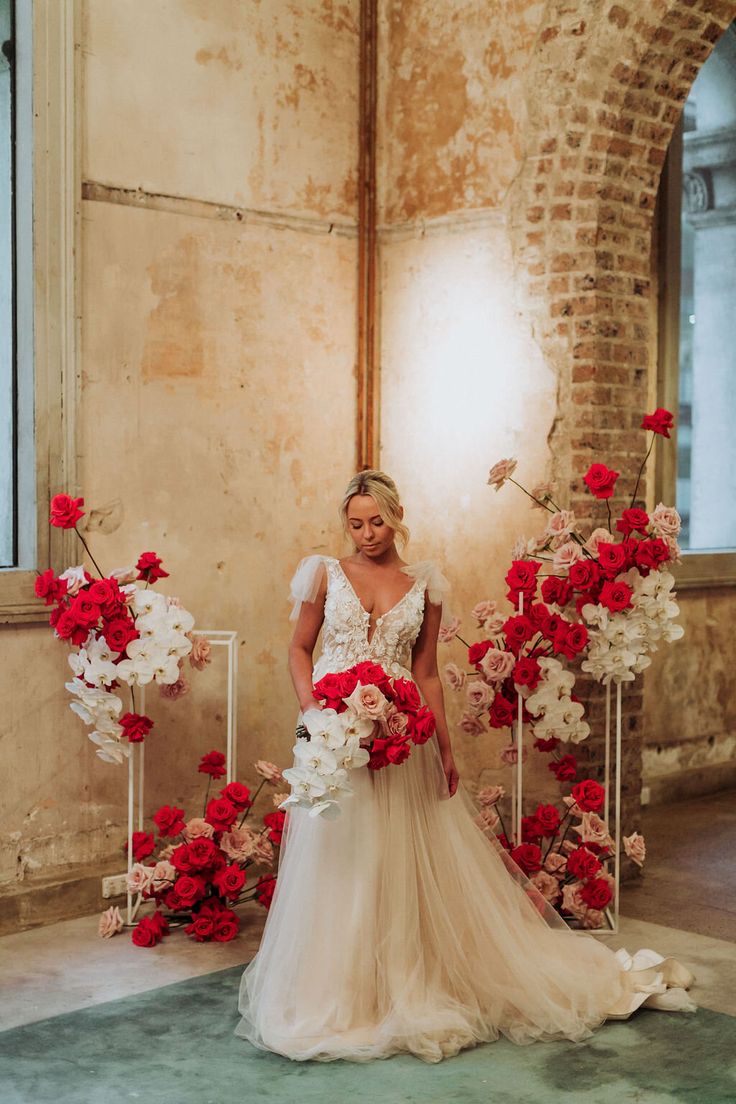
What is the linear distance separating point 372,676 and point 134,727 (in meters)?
1.29

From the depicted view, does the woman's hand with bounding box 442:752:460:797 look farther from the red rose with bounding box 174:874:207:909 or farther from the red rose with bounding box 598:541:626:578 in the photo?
the red rose with bounding box 174:874:207:909

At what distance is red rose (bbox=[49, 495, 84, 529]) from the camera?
191 inches

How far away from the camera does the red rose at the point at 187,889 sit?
16.5 feet

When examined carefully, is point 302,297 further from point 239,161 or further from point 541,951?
point 541,951

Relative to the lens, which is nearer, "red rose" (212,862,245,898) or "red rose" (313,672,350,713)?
"red rose" (313,672,350,713)

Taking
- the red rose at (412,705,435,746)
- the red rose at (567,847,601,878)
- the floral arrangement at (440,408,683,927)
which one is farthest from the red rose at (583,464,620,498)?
the red rose at (567,847,601,878)

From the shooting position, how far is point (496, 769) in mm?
5977

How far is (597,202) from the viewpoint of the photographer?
5547mm

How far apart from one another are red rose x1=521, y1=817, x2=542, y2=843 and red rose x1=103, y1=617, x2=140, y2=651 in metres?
1.63

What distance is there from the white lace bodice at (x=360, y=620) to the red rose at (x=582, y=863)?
1.06 m

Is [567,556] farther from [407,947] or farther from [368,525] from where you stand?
[407,947]

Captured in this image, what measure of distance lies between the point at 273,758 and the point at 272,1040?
6.99 ft

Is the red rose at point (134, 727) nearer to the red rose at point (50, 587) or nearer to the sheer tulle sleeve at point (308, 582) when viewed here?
the red rose at point (50, 587)

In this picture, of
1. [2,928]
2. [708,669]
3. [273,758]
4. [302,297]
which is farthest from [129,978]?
[708,669]
